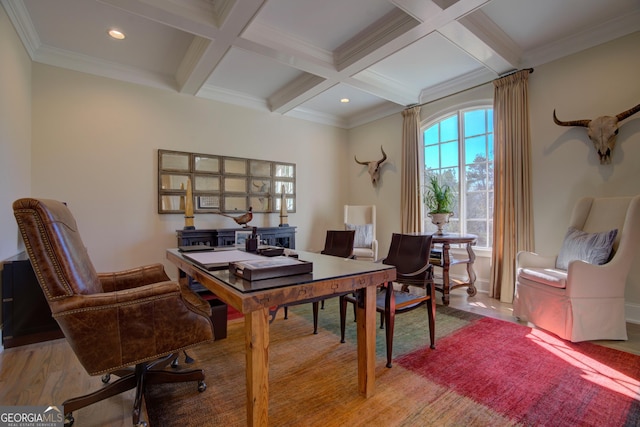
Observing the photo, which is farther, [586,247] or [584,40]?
[584,40]

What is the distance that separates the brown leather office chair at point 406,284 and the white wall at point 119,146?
8.19 feet

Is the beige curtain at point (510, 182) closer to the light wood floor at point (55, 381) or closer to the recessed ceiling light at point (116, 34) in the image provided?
the light wood floor at point (55, 381)

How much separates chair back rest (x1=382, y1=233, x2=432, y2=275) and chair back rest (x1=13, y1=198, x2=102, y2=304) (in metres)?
2.12

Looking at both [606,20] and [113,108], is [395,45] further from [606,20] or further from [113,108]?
[113,108]

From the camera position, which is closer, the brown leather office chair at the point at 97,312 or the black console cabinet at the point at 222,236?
the brown leather office chair at the point at 97,312

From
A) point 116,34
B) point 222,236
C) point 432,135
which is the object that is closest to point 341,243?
point 222,236

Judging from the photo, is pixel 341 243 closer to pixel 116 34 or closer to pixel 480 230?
pixel 480 230

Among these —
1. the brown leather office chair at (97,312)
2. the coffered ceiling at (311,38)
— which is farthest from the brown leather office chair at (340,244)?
the coffered ceiling at (311,38)

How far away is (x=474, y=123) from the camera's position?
393 cm

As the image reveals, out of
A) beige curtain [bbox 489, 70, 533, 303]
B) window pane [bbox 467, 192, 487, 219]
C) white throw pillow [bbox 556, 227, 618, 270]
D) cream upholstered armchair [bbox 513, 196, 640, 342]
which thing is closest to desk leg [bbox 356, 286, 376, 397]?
cream upholstered armchair [bbox 513, 196, 640, 342]

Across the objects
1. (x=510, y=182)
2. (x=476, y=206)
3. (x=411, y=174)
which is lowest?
(x=476, y=206)

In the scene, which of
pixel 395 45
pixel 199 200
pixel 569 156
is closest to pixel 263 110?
pixel 199 200

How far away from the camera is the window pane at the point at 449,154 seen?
163 inches

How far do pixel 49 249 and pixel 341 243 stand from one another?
223 cm
